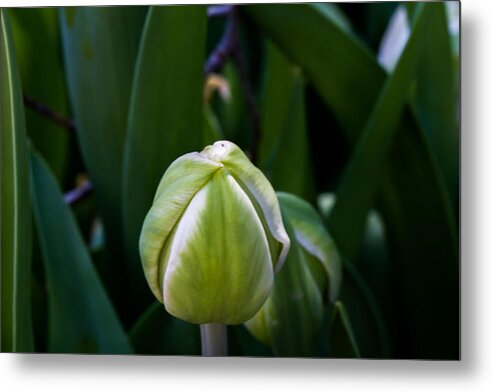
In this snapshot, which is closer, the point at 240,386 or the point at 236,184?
the point at 236,184

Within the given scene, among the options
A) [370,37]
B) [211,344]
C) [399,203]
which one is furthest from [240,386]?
[370,37]

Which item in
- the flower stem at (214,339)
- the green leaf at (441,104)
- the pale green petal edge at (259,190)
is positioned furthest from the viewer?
the green leaf at (441,104)

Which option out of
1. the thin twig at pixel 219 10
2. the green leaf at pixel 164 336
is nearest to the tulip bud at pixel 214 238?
the green leaf at pixel 164 336

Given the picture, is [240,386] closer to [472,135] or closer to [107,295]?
[107,295]

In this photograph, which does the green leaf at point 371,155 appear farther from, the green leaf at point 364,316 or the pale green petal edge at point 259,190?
the pale green petal edge at point 259,190

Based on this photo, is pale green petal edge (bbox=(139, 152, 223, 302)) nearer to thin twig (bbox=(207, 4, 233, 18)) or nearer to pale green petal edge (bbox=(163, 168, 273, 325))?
pale green petal edge (bbox=(163, 168, 273, 325))

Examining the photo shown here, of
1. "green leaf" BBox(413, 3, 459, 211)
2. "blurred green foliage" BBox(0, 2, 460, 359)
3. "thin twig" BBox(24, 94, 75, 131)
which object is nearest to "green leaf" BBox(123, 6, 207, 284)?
"blurred green foliage" BBox(0, 2, 460, 359)
